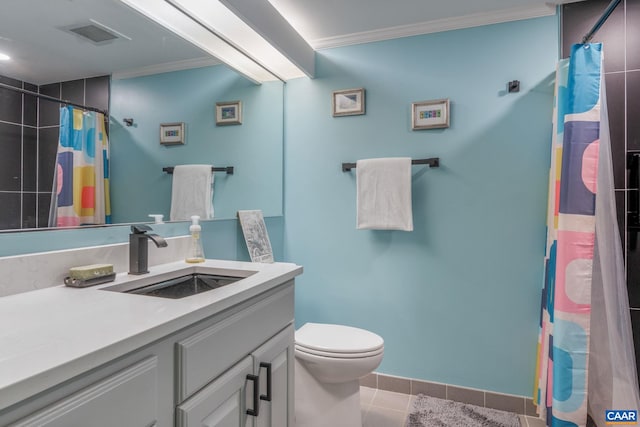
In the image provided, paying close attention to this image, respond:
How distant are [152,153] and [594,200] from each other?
6.19 feet

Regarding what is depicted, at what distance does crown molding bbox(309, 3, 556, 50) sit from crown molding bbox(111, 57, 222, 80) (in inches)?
33.0

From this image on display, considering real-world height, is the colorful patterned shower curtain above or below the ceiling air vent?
below

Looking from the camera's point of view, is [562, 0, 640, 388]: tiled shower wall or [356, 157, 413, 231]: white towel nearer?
[562, 0, 640, 388]: tiled shower wall

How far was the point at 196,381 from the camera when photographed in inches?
33.9

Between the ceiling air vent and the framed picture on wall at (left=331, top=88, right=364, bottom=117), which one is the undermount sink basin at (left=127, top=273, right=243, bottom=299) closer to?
the ceiling air vent

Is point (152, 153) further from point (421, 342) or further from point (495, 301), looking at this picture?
point (495, 301)

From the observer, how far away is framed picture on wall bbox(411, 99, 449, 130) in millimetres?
2102

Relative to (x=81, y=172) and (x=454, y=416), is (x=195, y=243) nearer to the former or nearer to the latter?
(x=81, y=172)

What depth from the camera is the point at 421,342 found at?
2182 mm

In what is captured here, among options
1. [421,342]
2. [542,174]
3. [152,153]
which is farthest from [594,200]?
[152,153]

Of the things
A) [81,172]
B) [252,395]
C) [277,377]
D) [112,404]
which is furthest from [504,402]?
[81,172]

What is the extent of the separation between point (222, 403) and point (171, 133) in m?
1.13

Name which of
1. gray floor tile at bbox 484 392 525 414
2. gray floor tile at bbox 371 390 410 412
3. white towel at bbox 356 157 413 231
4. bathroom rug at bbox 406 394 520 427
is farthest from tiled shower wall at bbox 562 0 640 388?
gray floor tile at bbox 371 390 410 412

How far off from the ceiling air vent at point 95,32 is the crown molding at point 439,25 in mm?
1384
